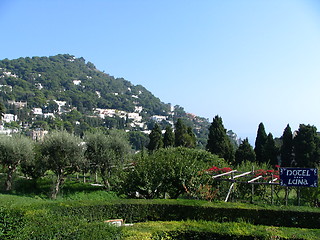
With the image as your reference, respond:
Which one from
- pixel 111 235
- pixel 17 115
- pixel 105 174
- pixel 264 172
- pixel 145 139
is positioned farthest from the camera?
pixel 17 115

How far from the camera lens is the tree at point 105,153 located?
2117 centimetres

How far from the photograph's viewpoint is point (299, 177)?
10602 mm

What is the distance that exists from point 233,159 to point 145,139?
293 feet

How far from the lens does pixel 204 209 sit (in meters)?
9.75

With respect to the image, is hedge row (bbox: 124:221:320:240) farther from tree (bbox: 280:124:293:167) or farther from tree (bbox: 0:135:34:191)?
tree (bbox: 280:124:293:167)

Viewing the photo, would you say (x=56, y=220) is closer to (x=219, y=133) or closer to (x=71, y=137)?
(x=71, y=137)

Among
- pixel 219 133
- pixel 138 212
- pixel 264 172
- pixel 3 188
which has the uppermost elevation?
pixel 219 133

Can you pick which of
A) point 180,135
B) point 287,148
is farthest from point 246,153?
point 180,135

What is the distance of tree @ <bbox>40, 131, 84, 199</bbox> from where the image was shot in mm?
19188

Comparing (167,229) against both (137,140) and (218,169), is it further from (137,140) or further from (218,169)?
(137,140)

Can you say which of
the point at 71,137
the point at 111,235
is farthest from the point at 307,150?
the point at 111,235

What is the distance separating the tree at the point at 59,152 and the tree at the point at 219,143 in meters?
19.9

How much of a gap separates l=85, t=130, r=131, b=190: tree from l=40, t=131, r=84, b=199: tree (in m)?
1.60

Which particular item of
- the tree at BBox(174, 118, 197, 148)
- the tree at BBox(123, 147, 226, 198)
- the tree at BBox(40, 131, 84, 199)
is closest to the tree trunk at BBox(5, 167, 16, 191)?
the tree at BBox(40, 131, 84, 199)
